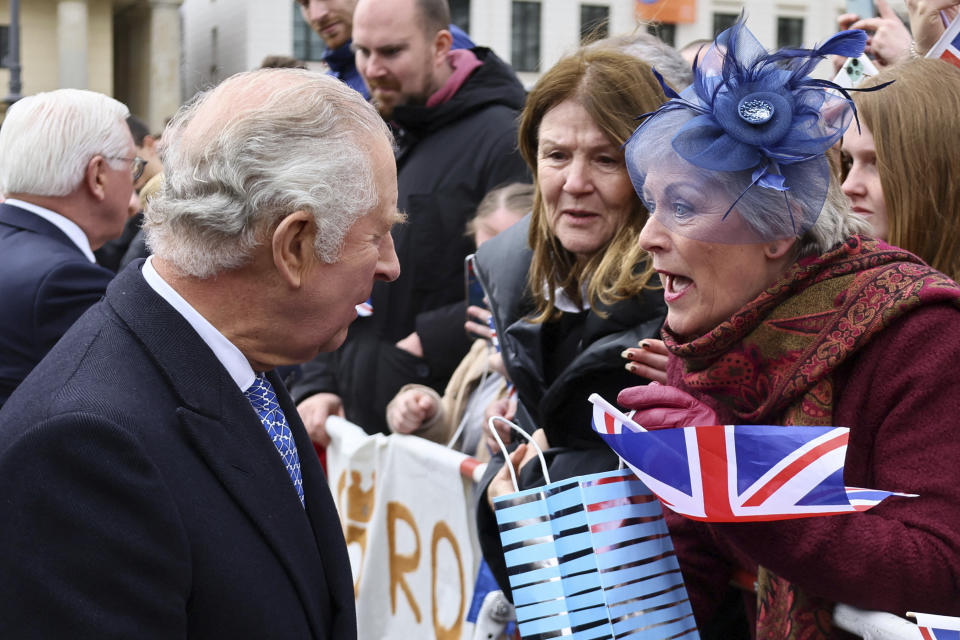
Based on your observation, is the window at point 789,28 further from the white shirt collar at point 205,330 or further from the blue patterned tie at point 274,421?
the white shirt collar at point 205,330

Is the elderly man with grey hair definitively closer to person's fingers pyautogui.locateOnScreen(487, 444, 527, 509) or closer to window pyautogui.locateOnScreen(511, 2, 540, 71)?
person's fingers pyautogui.locateOnScreen(487, 444, 527, 509)

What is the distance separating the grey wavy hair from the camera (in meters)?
1.93

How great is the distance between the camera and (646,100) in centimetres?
303

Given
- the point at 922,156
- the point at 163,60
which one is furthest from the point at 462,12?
the point at 922,156

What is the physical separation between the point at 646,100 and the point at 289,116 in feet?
4.41

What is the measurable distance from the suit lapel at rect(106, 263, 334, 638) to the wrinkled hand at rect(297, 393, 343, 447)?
2.69m

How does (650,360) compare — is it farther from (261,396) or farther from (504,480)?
(261,396)

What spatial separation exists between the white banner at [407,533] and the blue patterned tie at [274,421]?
1.54 meters

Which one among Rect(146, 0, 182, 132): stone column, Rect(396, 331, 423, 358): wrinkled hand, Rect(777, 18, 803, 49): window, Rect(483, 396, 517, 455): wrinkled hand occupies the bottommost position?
Rect(146, 0, 182, 132): stone column

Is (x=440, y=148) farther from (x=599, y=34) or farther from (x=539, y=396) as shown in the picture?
(x=539, y=396)

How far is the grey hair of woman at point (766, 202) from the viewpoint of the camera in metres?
2.22

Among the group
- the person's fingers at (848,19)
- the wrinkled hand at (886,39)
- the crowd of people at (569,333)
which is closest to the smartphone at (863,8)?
the person's fingers at (848,19)

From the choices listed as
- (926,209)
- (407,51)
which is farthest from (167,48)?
(926,209)

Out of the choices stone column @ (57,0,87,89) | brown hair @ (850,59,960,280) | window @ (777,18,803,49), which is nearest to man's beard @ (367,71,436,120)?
brown hair @ (850,59,960,280)
